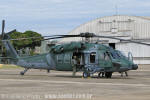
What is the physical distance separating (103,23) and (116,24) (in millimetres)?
3579

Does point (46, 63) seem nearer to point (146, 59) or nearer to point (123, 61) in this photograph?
point (123, 61)

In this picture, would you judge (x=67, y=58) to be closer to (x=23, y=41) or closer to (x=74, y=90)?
(x=74, y=90)

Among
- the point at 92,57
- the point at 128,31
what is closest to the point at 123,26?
the point at 128,31

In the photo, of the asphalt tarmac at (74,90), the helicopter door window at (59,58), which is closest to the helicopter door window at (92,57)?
the helicopter door window at (59,58)

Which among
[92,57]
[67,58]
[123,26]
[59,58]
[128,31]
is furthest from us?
[123,26]

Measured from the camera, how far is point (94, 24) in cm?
8319

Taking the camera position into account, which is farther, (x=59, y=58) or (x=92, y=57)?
(x=59, y=58)

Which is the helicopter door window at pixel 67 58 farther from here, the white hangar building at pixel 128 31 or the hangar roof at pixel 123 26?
the hangar roof at pixel 123 26

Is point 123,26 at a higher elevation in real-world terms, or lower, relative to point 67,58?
higher

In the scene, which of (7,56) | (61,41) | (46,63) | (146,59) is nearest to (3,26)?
(7,56)

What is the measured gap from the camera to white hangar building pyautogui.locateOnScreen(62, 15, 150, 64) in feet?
247

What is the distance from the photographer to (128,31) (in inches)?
3071

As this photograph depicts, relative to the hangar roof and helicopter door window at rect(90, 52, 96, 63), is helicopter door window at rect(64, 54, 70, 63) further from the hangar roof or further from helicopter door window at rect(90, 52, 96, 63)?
the hangar roof

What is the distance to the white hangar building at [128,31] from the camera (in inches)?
2965
